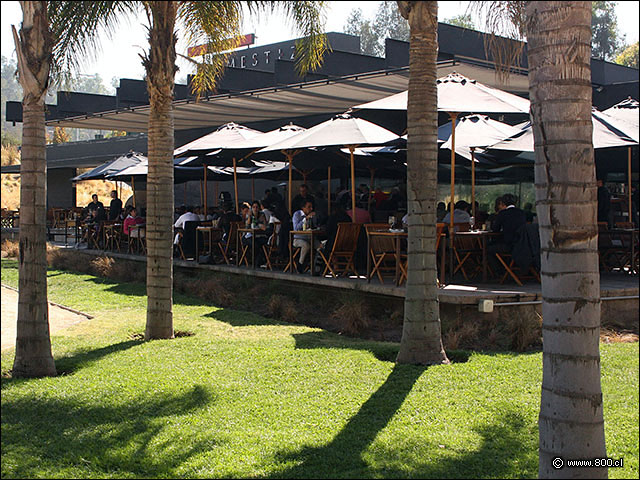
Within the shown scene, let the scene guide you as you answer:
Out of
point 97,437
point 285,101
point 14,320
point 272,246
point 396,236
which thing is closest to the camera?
point 97,437

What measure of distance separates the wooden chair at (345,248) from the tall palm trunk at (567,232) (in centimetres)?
774

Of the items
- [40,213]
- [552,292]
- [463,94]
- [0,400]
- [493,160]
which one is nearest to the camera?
[552,292]

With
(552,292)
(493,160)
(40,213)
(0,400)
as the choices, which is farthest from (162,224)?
(493,160)

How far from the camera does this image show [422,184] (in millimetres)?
7543

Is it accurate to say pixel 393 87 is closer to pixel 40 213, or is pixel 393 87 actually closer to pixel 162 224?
pixel 162 224

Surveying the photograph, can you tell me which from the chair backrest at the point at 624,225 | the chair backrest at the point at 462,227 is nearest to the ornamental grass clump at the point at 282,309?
the chair backrest at the point at 462,227

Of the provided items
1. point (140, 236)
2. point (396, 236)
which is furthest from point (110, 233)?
point (396, 236)

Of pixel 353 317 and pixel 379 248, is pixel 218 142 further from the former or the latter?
pixel 353 317

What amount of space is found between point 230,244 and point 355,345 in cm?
696

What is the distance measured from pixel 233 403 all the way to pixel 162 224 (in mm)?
3873

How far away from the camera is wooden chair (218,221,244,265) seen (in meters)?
15.0

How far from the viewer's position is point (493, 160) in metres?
14.7

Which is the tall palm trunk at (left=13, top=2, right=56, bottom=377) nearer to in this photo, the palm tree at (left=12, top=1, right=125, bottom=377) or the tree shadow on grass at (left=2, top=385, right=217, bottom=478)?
the palm tree at (left=12, top=1, right=125, bottom=377)

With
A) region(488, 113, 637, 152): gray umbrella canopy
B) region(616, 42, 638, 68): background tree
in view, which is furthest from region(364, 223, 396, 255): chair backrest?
region(616, 42, 638, 68): background tree
